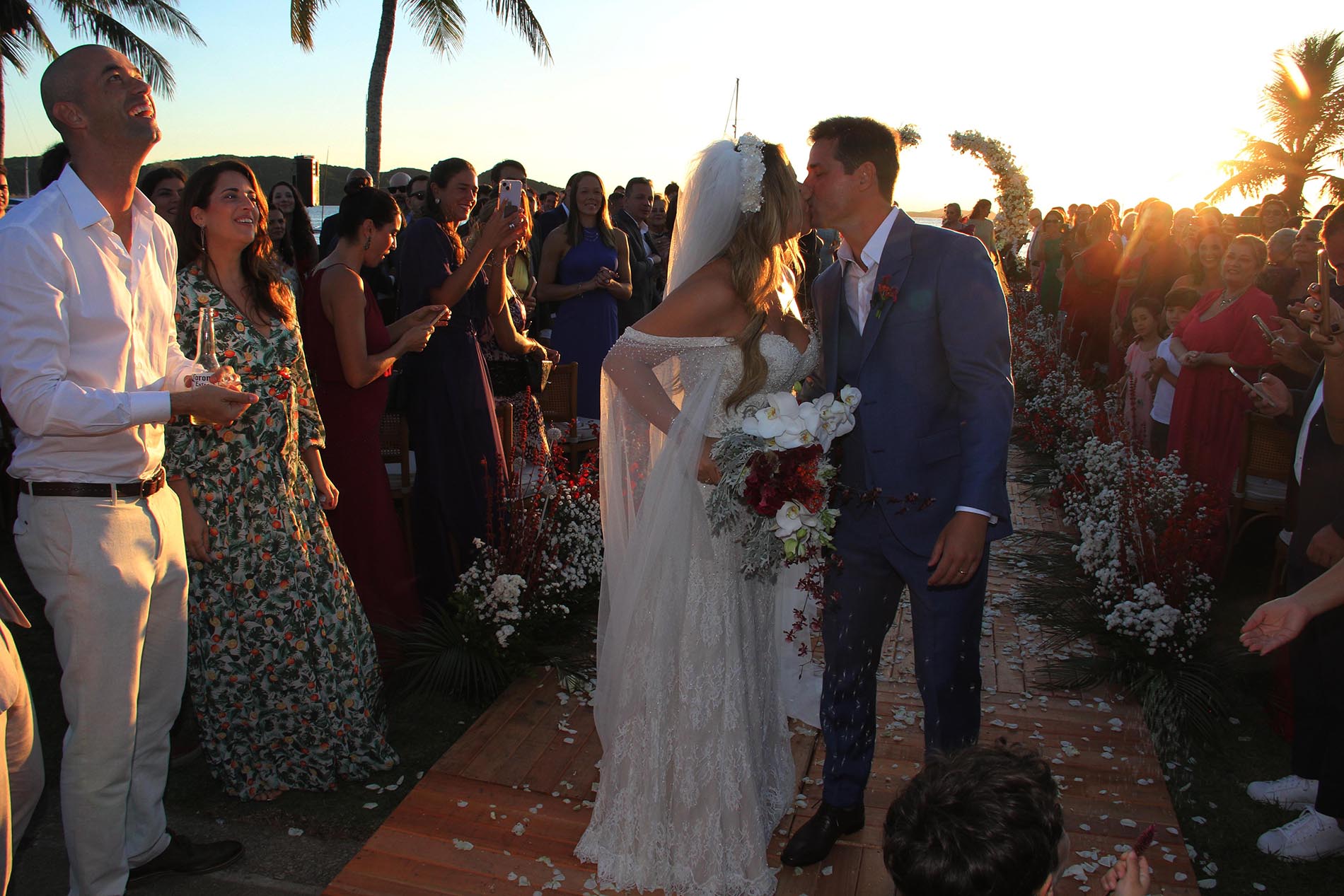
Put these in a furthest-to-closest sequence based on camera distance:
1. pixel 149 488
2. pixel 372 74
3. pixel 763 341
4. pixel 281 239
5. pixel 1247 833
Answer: pixel 372 74 → pixel 281 239 → pixel 1247 833 → pixel 763 341 → pixel 149 488

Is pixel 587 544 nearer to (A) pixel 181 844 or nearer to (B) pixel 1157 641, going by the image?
(A) pixel 181 844

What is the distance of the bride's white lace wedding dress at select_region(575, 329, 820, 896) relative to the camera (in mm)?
3084

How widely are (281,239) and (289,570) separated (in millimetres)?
2985

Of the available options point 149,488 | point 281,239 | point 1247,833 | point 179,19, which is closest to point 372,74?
point 179,19

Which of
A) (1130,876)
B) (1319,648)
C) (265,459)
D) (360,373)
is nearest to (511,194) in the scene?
(360,373)

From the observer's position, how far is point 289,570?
364cm

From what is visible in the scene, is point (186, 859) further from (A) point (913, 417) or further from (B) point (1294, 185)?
(B) point (1294, 185)

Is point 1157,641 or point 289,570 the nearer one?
point 289,570

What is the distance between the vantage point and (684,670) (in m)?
3.10

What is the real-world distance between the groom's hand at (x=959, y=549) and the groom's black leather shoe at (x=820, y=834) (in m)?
0.96

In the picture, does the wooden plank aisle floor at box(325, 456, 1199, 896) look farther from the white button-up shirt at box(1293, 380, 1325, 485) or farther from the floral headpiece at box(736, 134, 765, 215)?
the floral headpiece at box(736, 134, 765, 215)

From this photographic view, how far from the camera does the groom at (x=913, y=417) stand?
2.83 metres

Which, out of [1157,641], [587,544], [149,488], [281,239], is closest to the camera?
[149,488]

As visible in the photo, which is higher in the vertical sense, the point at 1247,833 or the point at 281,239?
the point at 281,239
